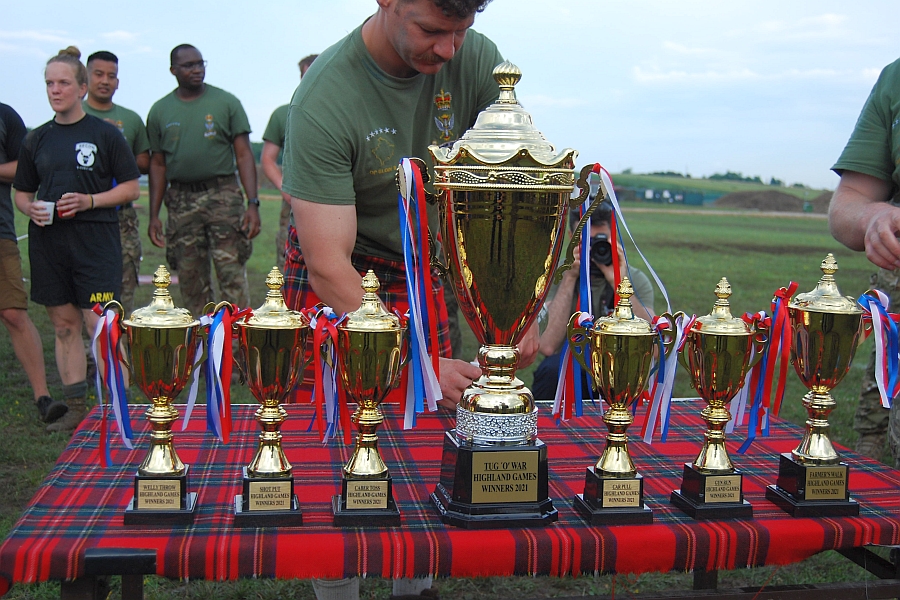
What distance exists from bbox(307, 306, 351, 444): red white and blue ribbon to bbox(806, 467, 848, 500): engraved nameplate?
0.76 m

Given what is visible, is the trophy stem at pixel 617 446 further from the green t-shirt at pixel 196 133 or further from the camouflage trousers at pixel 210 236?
the green t-shirt at pixel 196 133

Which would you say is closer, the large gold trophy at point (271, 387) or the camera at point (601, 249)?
the large gold trophy at point (271, 387)

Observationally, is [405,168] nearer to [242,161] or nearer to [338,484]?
[338,484]

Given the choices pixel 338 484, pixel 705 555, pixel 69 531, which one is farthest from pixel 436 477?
pixel 69 531

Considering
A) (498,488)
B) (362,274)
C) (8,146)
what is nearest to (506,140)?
(498,488)

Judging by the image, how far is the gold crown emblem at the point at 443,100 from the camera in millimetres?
2045

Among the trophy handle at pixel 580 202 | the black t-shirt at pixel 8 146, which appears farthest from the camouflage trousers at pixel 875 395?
the black t-shirt at pixel 8 146

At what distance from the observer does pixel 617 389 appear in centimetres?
133

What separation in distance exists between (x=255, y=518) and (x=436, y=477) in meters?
0.36

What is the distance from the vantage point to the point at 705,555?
1.24m

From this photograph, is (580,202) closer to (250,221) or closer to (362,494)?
(362,494)

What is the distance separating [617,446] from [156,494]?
2.35 feet

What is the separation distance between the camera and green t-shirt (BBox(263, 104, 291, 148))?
5.38 m

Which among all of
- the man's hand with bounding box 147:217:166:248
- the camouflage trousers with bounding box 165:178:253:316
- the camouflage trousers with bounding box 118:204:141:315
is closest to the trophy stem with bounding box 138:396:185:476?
the camouflage trousers with bounding box 165:178:253:316
